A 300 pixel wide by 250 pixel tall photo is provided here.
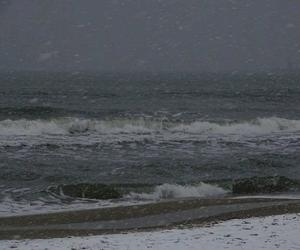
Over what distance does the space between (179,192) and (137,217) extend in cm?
403

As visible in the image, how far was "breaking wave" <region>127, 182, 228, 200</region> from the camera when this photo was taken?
55.2 ft

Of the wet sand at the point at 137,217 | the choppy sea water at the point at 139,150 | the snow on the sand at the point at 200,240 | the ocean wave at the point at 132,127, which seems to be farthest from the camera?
the ocean wave at the point at 132,127

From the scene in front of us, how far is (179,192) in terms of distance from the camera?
1723 centimetres

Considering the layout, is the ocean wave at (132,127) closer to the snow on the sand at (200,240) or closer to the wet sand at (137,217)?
the wet sand at (137,217)

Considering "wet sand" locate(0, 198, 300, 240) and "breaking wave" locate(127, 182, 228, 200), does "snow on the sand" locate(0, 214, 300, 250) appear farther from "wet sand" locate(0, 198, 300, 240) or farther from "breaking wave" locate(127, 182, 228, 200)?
"breaking wave" locate(127, 182, 228, 200)

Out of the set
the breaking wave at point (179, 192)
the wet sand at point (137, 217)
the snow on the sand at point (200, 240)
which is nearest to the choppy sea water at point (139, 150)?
the breaking wave at point (179, 192)

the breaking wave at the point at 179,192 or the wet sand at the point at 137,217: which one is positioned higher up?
the wet sand at the point at 137,217

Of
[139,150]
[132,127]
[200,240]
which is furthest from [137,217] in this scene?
[132,127]

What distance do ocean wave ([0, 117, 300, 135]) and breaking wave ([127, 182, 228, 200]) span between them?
14.1 m

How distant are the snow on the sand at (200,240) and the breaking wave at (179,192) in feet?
19.4

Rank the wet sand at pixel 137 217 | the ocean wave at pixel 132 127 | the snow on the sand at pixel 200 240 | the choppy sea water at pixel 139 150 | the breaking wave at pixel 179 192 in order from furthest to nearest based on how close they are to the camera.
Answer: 1. the ocean wave at pixel 132 127
2. the choppy sea water at pixel 139 150
3. the breaking wave at pixel 179 192
4. the wet sand at pixel 137 217
5. the snow on the sand at pixel 200 240

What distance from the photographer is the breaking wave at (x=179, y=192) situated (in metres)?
16.8

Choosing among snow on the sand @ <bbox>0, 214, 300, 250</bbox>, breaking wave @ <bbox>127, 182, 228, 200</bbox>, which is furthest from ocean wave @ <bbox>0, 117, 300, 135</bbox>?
snow on the sand @ <bbox>0, 214, 300, 250</bbox>

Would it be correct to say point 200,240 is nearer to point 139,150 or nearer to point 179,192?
point 179,192
